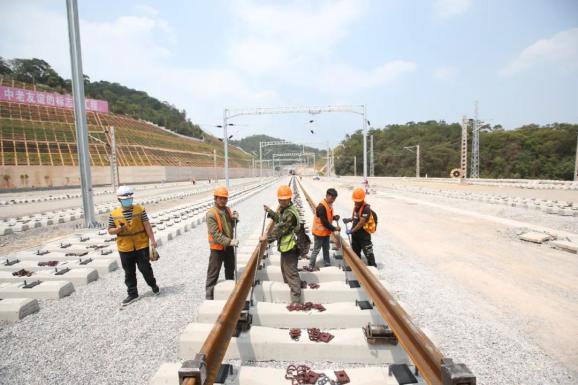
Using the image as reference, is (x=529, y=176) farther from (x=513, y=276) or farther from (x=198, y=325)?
(x=198, y=325)

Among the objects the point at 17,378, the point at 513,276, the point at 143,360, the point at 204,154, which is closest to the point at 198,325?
the point at 143,360

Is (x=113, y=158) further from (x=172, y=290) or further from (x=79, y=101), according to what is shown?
(x=172, y=290)

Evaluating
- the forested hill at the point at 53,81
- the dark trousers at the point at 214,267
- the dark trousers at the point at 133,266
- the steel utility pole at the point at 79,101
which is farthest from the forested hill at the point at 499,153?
the dark trousers at the point at 133,266

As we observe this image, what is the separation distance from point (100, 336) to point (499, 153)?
87960 millimetres

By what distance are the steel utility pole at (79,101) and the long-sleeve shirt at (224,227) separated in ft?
28.3

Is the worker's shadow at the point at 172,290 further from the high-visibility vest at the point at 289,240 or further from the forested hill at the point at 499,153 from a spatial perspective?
the forested hill at the point at 499,153

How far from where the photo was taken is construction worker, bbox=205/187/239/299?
4379mm

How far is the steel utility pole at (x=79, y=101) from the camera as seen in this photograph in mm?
10719

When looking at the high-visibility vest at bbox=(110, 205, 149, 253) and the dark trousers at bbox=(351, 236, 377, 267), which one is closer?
the high-visibility vest at bbox=(110, 205, 149, 253)

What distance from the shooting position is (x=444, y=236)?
9.34 metres

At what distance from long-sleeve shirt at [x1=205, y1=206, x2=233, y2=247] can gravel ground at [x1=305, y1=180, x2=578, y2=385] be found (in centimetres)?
249

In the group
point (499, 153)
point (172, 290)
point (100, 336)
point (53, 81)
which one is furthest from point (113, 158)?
point (499, 153)

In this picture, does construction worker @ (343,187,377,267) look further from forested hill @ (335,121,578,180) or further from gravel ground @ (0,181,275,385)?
forested hill @ (335,121,578,180)

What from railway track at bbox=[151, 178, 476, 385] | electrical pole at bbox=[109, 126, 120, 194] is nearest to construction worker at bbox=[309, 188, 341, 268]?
railway track at bbox=[151, 178, 476, 385]
